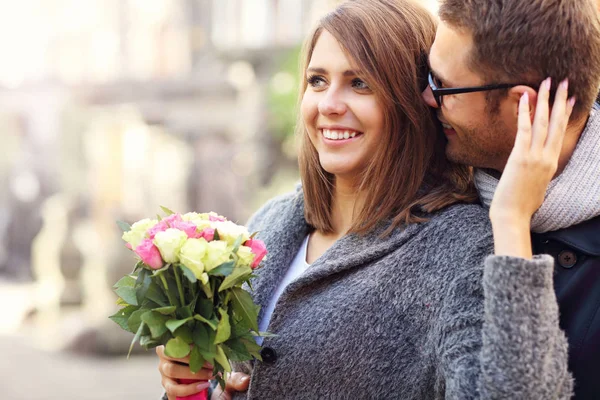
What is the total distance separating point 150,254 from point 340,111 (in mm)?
757

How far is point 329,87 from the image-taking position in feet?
8.13

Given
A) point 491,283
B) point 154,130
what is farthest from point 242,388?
point 154,130

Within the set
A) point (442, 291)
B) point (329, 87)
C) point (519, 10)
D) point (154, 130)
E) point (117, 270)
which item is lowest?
point (117, 270)

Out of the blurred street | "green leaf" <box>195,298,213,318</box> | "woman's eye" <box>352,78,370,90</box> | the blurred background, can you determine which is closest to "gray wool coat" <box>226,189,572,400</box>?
"green leaf" <box>195,298,213,318</box>

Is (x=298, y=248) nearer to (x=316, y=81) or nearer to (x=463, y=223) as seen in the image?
(x=316, y=81)

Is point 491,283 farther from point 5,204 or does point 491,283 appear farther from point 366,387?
point 5,204

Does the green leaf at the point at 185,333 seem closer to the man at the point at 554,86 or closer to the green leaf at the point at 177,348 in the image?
the green leaf at the point at 177,348

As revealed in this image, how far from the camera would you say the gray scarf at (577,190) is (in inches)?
81.6

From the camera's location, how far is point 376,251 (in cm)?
235

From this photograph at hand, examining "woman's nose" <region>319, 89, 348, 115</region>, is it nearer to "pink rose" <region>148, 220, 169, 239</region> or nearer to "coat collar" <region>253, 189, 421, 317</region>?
"coat collar" <region>253, 189, 421, 317</region>

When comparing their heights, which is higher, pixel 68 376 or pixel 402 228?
pixel 402 228

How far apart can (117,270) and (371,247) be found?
8.11 meters

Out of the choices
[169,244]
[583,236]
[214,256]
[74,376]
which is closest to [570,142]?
[583,236]

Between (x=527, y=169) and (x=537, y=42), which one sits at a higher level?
(x=537, y=42)
